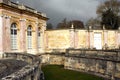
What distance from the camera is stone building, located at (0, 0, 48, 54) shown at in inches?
987

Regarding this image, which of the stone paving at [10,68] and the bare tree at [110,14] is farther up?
the bare tree at [110,14]

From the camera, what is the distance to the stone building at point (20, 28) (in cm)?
2508

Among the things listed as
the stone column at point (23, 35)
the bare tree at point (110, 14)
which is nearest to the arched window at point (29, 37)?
the stone column at point (23, 35)

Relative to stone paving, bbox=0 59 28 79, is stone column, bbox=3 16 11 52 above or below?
above

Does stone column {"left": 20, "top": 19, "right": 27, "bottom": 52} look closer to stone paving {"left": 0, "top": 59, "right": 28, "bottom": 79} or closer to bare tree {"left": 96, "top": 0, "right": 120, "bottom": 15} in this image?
stone paving {"left": 0, "top": 59, "right": 28, "bottom": 79}

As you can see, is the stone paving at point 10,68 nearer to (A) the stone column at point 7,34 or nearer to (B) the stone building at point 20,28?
(B) the stone building at point 20,28

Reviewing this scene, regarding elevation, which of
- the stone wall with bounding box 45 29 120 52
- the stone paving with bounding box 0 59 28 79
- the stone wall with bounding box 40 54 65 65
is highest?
the stone wall with bounding box 45 29 120 52

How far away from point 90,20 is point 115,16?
12491 mm

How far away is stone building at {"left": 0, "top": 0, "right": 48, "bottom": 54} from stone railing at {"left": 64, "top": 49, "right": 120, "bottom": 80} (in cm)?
638

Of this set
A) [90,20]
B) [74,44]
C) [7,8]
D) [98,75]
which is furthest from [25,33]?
[90,20]

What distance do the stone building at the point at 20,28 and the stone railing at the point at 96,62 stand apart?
638 cm

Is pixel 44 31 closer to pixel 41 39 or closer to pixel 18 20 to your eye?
pixel 41 39

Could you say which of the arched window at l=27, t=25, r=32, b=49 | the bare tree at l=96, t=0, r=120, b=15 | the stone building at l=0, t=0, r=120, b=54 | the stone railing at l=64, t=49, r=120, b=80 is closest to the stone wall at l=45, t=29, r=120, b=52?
the stone building at l=0, t=0, r=120, b=54

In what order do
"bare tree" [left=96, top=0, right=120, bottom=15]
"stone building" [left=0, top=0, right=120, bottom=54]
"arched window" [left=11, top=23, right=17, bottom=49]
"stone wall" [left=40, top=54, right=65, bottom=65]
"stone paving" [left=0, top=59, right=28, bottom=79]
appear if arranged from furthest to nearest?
"bare tree" [left=96, top=0, right=120, bottom=15]
"stone wall" [left=40, top=54, right=65, bottom=65]
"arched window" [left=11, top=23, right=17, bottom=49]
"stone building" [left=0, top=0, right=120, bottom=54]
"stone paving" [left=0, top=59, right=28, bottom=79]
